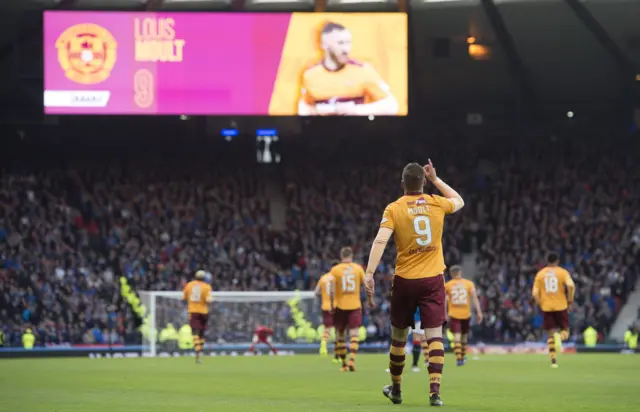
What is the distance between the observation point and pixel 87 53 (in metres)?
36.1

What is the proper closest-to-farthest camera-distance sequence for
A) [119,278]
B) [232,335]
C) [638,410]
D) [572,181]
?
[638,410]
[232,335]
[119,278]
[572,181]

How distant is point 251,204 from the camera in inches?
1721

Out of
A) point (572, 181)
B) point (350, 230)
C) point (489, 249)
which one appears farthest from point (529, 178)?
point (350, 230)

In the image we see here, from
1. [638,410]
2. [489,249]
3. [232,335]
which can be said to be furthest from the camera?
[489,249]

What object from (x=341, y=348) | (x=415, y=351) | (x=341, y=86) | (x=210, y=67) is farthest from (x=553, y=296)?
(x=210, y=67)

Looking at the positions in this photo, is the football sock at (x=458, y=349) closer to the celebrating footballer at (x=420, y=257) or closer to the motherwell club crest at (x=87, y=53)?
the celebrating footballer at (x=420, y=257)

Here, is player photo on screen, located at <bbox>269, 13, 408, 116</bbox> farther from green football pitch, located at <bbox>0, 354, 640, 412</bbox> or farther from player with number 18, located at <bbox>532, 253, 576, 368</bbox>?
player with number 18, located at <bbox>532, 253, 576, 368</bbox>

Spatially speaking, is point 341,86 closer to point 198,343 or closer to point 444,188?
point 198,343

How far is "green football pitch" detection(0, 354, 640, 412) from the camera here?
42.0 ft

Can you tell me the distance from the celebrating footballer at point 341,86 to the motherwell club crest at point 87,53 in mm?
5988

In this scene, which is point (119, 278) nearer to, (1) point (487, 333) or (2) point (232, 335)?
(2) point (232, 335)

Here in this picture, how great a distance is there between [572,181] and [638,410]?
32.8 meters

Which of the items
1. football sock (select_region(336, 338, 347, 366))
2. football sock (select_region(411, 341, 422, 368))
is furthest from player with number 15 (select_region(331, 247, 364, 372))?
football sock (select_region(411, 341, 422, 368))

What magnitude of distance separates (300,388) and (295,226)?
26.0m
